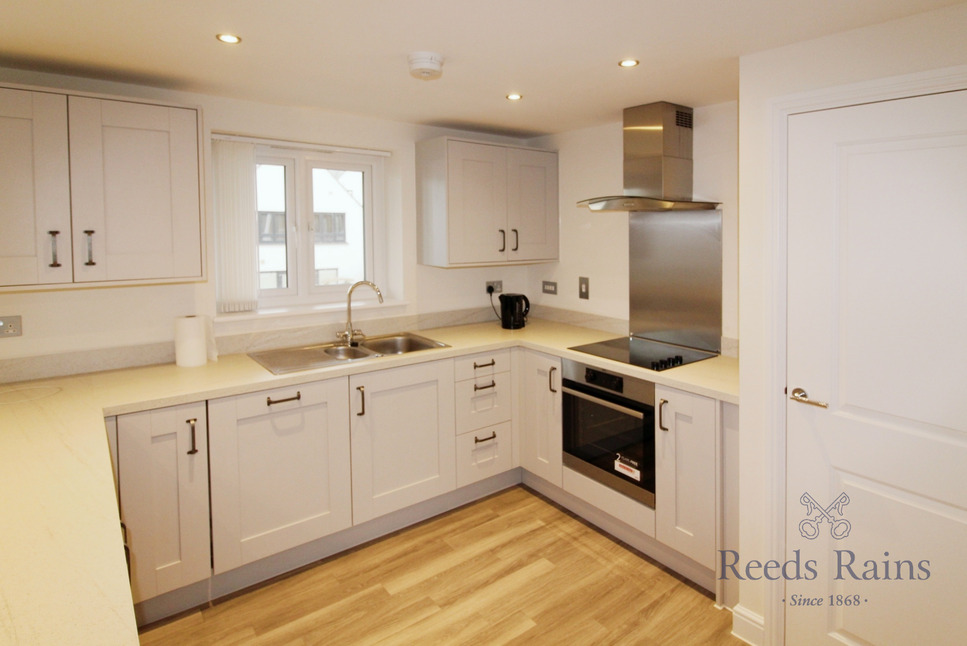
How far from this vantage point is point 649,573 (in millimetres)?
2650

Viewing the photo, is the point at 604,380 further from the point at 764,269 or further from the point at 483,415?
the point at 764,269

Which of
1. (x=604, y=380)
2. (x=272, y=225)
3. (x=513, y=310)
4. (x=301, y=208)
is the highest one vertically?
(x=301, y=208)

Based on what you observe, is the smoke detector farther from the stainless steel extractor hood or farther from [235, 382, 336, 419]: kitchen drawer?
[235, 382, 336, 419]: kitchen drawer

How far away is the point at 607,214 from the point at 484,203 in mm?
762

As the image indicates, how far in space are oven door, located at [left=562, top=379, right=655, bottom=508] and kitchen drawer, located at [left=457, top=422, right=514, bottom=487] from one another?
1.31 feet

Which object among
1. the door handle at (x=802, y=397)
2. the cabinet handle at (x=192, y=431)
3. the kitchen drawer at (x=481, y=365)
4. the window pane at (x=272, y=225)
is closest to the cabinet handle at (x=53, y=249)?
the cabinet handle at (x=192, y=431)

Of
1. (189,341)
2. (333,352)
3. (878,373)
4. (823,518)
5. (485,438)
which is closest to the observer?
(878,373)

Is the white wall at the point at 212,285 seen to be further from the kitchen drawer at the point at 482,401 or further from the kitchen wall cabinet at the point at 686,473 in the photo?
the kitchen wall cabinet at the point at 686,473

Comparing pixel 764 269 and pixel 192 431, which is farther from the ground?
pixel 764 269

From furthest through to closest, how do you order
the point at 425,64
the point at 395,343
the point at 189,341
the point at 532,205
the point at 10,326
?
the point at 532,205, the point at 395,343, the point at 189,341, the point at 10,326, the point at 425,64

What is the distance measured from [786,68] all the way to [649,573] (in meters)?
2.15

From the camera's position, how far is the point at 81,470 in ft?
5.14

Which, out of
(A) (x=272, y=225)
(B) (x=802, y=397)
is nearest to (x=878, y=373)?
(B) (x=802, y=397)

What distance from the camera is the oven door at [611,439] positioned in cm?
267
